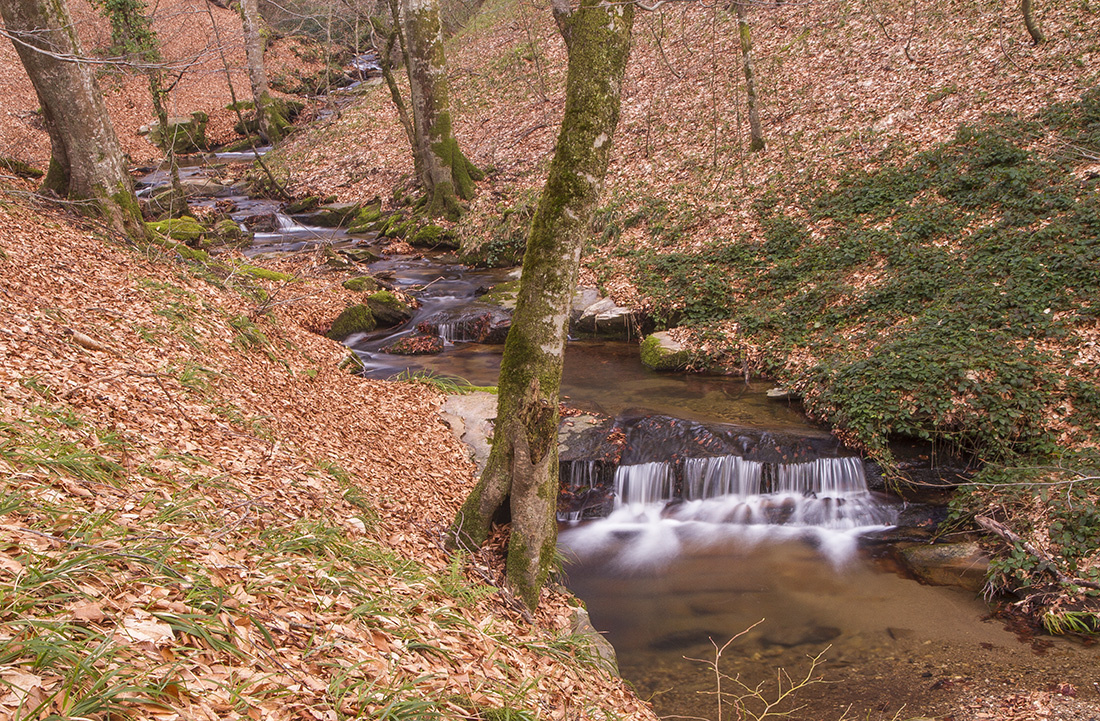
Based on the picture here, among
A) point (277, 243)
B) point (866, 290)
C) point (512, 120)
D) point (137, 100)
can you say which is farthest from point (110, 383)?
point (137, 100)

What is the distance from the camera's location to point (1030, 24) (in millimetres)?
13555

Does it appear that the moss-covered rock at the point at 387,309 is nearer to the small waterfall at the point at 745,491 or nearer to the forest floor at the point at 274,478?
the forest floor at the point at 274,478

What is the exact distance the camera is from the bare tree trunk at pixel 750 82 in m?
14.3

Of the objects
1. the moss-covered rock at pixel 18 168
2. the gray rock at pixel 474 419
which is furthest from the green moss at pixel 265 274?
the gray rock at pixel 474 419

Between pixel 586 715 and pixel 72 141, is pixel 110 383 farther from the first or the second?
pixel 72 141

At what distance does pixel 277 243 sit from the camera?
17.2 meters

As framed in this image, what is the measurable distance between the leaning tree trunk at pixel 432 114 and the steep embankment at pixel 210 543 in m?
10.9

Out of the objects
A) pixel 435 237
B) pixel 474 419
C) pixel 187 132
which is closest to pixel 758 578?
pixel 474 419

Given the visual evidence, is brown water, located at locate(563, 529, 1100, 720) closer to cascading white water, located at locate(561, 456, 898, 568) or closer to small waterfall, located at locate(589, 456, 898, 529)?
cascading white water, located at locate(561, 456, 898, 568)

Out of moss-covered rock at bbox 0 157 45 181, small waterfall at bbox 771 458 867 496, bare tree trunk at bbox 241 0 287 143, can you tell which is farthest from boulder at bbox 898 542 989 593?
bare tree trunk at bbox 241 0 287 143

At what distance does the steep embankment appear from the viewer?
8.51ft

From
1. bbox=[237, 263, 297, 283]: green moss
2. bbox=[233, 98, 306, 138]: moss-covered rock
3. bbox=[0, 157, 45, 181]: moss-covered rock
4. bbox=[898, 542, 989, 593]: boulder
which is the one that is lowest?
bbox=[898, 542, 989, 593]: boulder

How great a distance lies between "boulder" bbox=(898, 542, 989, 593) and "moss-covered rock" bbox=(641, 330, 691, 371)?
16.6ft

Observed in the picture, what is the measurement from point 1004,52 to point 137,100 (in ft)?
102
